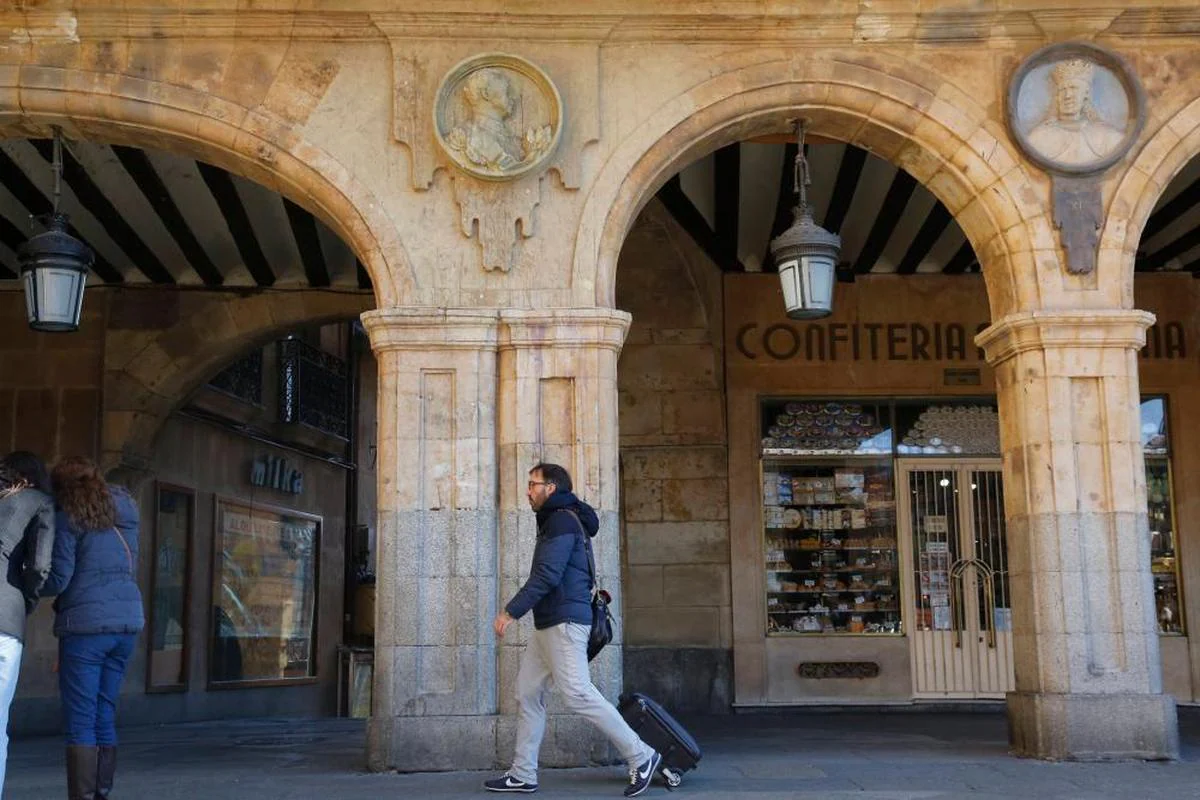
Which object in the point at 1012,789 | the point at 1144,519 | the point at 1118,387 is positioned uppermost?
the point at 1118,387

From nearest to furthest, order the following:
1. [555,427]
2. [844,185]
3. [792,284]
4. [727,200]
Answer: [555,427] → [792,284] → [844,185] → [727,200]

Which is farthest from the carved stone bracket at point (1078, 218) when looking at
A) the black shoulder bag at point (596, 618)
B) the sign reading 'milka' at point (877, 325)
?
the sign reading 'milka' at point (877, 325)

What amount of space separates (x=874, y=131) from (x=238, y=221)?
584 cm

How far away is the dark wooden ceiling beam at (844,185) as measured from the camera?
11.1 meters

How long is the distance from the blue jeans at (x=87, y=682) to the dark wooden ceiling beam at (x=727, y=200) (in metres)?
6.52

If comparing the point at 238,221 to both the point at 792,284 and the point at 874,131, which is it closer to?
the point at 792,284

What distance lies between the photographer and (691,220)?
42.6ft

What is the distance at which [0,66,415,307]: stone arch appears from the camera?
8500mm

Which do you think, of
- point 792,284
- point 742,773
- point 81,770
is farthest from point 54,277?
point 742,773

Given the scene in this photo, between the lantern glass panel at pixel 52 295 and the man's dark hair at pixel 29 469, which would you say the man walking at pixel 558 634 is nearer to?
the man's dark hair at pixel 29 469

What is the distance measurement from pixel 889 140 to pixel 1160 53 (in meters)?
1.78

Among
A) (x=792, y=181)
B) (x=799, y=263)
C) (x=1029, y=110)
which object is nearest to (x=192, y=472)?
(x=792, y=181)

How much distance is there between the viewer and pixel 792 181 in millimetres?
11617

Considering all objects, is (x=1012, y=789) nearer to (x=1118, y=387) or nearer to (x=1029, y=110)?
(x=1118, y=387)
